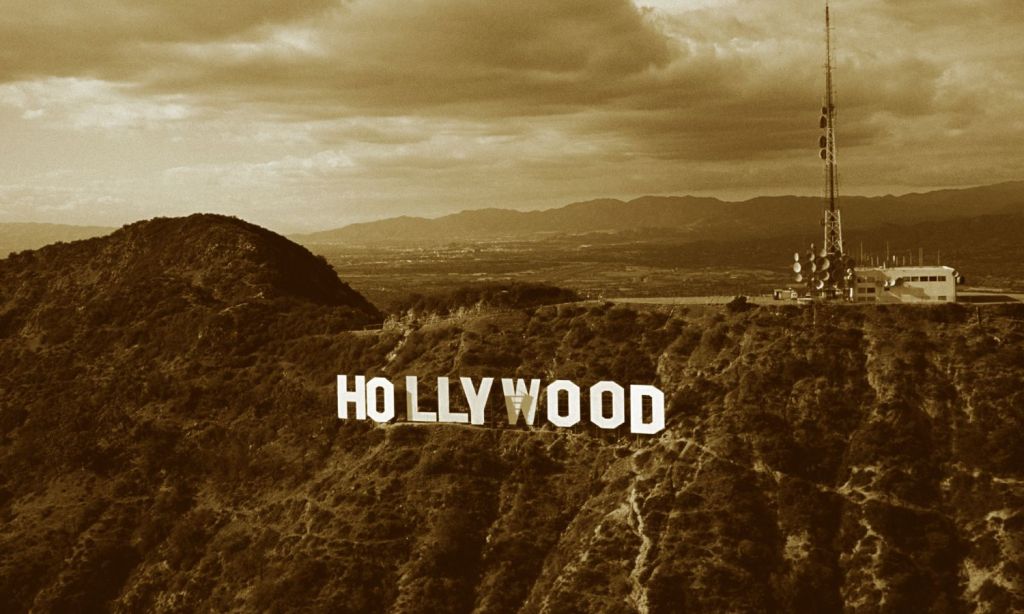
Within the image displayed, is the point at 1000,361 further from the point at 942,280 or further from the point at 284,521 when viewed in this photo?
the point at 284,521

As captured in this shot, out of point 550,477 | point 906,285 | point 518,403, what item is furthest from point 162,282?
point 906,285

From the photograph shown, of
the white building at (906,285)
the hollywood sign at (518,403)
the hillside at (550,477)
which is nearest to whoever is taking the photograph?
the hillside at (550,477)

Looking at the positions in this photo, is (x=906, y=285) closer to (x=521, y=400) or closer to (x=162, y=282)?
(x=521, y=400)

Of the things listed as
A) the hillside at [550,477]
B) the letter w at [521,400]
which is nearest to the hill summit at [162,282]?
the hillside at [550,477]

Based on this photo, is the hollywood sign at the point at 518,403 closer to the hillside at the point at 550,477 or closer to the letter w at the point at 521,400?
the letter w at the point at 521,400

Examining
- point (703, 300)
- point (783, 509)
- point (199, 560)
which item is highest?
point (703, 300)

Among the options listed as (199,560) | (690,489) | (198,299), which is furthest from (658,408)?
(198,299)
